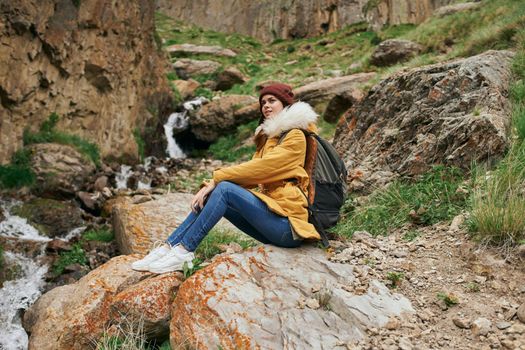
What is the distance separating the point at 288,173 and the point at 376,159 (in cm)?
334

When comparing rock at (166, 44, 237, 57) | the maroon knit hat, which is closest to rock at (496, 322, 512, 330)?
the maroon knit hat

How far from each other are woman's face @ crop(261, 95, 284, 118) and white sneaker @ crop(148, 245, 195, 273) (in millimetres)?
1470

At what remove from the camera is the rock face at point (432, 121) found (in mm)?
5391

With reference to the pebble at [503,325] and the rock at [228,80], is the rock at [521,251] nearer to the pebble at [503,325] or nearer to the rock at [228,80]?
the pebble at [503,325]

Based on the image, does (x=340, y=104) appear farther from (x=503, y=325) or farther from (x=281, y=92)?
(x=503, y=325)

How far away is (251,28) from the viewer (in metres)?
38.4

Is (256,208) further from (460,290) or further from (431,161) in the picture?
(431,161)

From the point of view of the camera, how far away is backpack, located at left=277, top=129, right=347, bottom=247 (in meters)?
3.96

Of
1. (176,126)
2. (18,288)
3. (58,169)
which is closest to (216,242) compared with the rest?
(18,288)

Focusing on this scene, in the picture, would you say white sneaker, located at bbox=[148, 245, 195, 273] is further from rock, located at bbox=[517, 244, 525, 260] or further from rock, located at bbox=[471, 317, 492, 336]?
rock, located at bbox=[517, 244, 525, 260]

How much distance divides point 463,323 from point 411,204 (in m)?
2.16

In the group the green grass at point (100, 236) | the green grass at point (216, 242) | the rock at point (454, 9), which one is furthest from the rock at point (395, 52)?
the green grass at point (216, 242)

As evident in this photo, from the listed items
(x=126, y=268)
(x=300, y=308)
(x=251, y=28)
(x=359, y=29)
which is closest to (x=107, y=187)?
(x=126, y=268)

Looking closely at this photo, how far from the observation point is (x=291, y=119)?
13.0 ft
